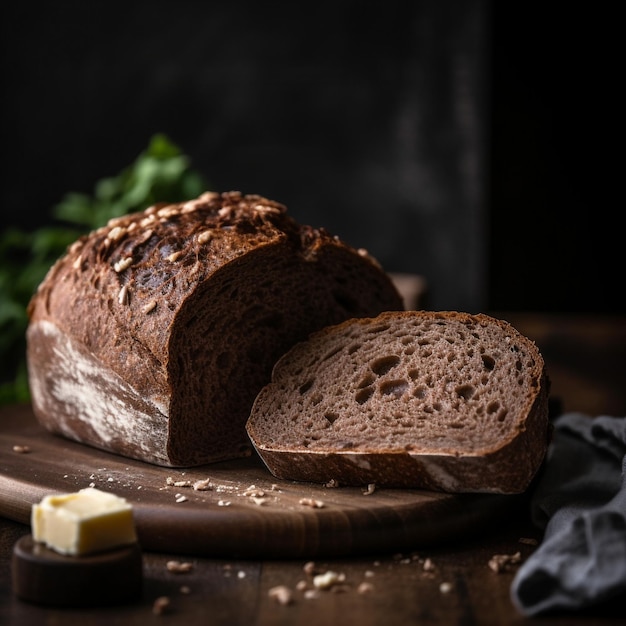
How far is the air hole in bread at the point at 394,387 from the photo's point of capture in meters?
2.66

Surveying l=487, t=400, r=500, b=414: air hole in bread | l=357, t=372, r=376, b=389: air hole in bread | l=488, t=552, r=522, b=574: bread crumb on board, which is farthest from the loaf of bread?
l=488, t=552, r=522, b=574: bread crumb on board

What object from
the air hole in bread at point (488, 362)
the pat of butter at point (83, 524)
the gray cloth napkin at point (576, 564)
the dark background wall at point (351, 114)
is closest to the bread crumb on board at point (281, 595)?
the pat of butter at point (83, 524)

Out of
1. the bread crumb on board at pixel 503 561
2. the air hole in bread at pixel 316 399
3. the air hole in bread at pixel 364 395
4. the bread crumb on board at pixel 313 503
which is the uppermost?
the air hole in bread at pixel 364 395

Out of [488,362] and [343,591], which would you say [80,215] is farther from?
[343,591]

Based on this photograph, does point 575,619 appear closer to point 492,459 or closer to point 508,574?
point 508,574

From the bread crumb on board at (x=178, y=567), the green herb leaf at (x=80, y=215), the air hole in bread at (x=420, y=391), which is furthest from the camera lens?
the green herb leaf at (x=80, y=215)

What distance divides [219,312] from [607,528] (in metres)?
1.34

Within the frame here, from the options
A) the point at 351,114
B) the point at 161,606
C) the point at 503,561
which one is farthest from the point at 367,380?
the point at 351,114

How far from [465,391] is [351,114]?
4818mm

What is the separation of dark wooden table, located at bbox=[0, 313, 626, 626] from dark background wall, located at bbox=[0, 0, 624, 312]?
15.5 ft

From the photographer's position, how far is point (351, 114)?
7109mm

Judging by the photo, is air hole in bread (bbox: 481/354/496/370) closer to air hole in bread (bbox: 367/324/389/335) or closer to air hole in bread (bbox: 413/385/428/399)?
air hole in bread (bbox: 413/385/428/399)

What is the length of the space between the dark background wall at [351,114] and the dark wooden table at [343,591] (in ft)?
15.5

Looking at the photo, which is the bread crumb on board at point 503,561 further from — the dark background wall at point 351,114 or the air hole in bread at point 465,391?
the dark background wall at point 351,114
